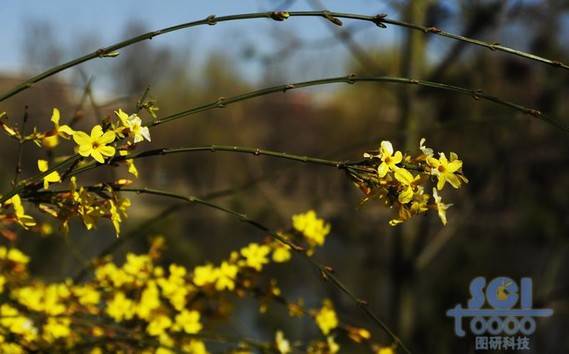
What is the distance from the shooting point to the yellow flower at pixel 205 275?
1504 mm

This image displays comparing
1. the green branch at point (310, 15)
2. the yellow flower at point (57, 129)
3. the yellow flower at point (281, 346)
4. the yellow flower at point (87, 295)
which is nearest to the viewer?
the green branch at point (310, 15)

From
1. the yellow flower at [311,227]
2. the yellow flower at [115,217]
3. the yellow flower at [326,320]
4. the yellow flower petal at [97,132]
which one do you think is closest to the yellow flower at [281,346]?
the yellow flower at [326,320]

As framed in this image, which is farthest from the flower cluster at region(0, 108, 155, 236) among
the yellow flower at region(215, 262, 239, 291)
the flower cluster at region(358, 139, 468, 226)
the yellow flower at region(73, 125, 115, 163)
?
the yellow flower at region(215, 262, 239, 291)

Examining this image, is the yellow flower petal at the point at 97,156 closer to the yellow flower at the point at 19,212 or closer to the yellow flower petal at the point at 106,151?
the yellow flower petal at the point at 106,151

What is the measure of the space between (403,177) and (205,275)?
67 cm

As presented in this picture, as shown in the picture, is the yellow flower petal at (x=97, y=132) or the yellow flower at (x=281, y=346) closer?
the yellow flower petal at (x=97, y=132)

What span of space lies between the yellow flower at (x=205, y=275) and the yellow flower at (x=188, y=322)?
64 mm

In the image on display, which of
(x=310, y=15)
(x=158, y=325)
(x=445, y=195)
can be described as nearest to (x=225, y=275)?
(x=158, y=325)

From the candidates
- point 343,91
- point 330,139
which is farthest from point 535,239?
point 343,91

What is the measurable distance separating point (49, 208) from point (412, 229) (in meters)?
2.43

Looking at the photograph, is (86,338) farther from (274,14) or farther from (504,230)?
(504,230)

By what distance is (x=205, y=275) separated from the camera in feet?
4.94

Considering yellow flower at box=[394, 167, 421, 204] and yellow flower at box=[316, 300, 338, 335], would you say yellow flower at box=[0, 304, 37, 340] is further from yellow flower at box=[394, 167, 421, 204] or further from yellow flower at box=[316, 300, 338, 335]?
yellow flower at box=[394, 167, 421, 204]

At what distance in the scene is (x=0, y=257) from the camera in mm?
1703
